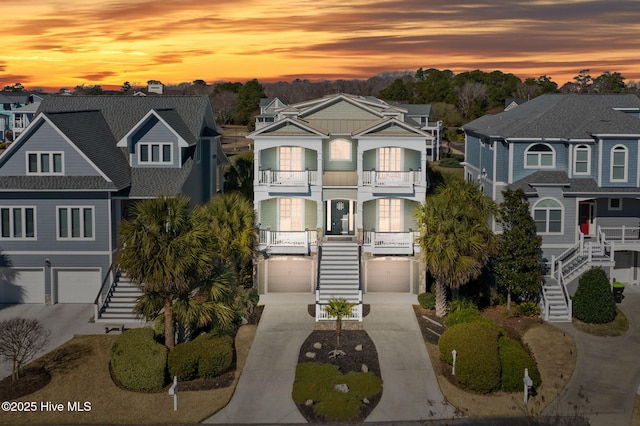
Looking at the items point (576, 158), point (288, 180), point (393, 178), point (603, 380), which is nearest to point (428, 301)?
point (393, 178)

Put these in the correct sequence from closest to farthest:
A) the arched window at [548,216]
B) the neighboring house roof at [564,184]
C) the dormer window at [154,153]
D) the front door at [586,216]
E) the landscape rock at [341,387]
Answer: the landscape rock at [341,387]
the neighboring house roof at [564,184]
the arched window at [548,216]
the dormer window at [154,153]
the front door at [586,216]

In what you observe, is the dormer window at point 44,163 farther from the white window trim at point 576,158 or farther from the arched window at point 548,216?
the white window trim at point 576,158

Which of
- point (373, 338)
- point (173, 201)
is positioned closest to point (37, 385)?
point (173, 201)

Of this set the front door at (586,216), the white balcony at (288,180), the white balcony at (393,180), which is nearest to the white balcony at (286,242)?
the white balcony at (288,180)

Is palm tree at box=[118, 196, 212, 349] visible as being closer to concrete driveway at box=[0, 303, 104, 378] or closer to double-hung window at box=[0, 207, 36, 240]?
concrete driveway at box=[0, 303, 104, 378]

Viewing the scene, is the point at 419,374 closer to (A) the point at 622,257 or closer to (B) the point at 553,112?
(A) the point at 622,257

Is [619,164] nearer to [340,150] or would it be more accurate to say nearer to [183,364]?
[340,150]
